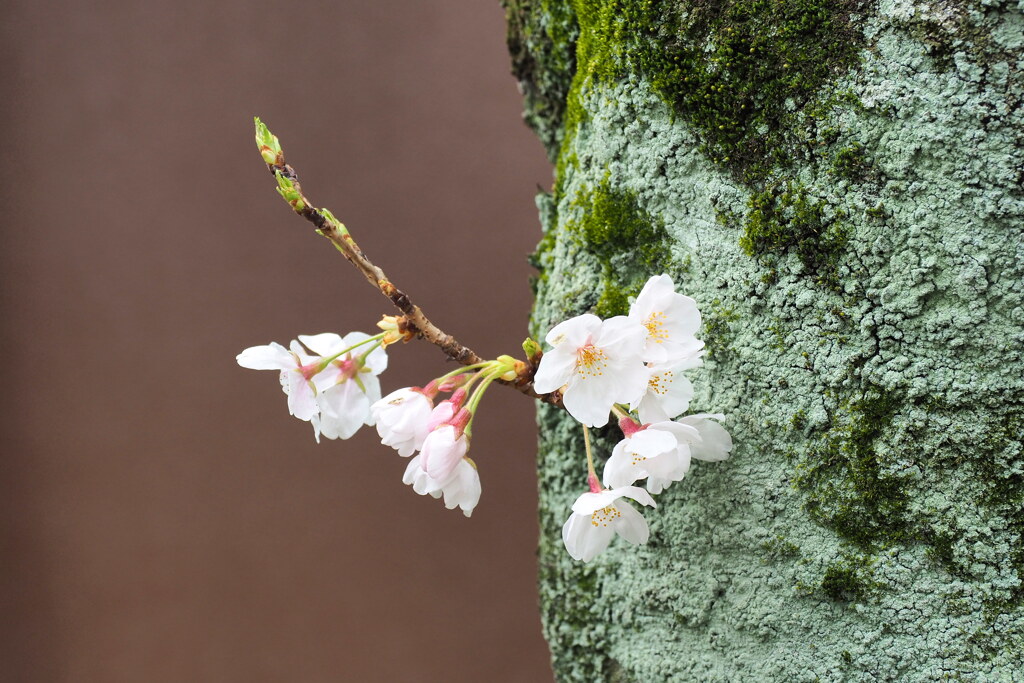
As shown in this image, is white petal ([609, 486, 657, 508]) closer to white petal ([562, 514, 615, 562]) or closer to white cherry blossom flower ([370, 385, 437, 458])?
white petal ([562, 514, 615, 562])

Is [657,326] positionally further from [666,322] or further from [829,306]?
[829,306]

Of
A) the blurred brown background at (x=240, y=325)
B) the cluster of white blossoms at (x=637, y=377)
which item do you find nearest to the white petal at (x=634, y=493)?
the cluster of white blossoms at (x=637, y=377)

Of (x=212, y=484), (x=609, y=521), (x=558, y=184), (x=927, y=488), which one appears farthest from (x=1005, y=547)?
(x=212, y=484)

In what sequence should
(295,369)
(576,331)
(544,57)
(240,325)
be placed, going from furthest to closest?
(240,325), (544,57), (295,369), (576,331)

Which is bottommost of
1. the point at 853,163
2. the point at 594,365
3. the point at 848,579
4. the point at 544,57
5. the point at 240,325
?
the point at 848,579

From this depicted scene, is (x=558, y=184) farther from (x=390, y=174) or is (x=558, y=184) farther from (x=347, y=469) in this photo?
(x=347, y=469)

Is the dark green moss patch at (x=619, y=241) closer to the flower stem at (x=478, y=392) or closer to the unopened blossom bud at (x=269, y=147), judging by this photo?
the flower stem at (x=478, y=392)

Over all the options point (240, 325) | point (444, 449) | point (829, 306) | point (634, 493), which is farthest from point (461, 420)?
Answer: point (240, 325)
